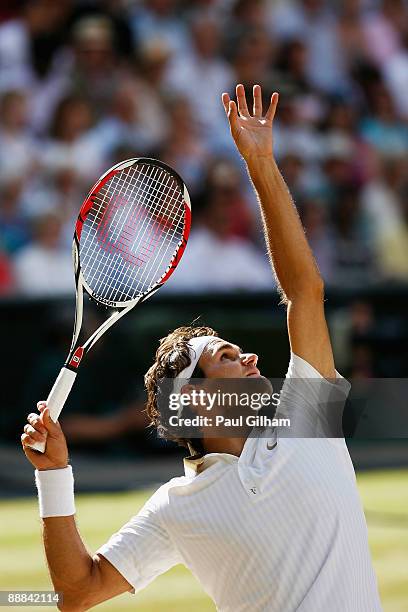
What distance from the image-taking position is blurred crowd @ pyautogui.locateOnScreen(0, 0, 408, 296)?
10094 millimetres

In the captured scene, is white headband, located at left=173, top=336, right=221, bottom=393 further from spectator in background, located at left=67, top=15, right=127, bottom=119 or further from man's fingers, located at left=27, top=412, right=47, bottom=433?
spectator in background, located at left=67, top=15, right=127, bottom=119

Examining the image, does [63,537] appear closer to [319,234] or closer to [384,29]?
[319,234]

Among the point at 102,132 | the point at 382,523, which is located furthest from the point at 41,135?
the point at 382,523

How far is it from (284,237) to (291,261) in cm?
8

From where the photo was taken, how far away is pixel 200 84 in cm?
1162

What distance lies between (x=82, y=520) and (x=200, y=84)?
16.7 ft

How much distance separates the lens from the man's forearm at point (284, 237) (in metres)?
3.57

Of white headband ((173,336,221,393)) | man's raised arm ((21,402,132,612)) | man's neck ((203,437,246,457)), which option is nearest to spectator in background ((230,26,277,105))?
white headband ((173,336,221,393))

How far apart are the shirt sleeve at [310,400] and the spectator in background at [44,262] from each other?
6.32 metres

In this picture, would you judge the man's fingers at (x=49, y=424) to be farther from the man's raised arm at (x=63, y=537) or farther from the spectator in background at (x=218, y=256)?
the spectator in background at (x=218, y=256)

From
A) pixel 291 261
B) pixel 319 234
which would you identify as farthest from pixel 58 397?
pixel 319 234

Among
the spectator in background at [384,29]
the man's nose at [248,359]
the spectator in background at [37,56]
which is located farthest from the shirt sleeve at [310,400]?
the spectator in background at [384,29]

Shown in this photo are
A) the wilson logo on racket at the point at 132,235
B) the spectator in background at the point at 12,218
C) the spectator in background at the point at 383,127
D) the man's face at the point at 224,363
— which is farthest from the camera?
the spectator in background at the point at 383,127

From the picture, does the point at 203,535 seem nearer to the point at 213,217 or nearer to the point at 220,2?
the point at 213,217
